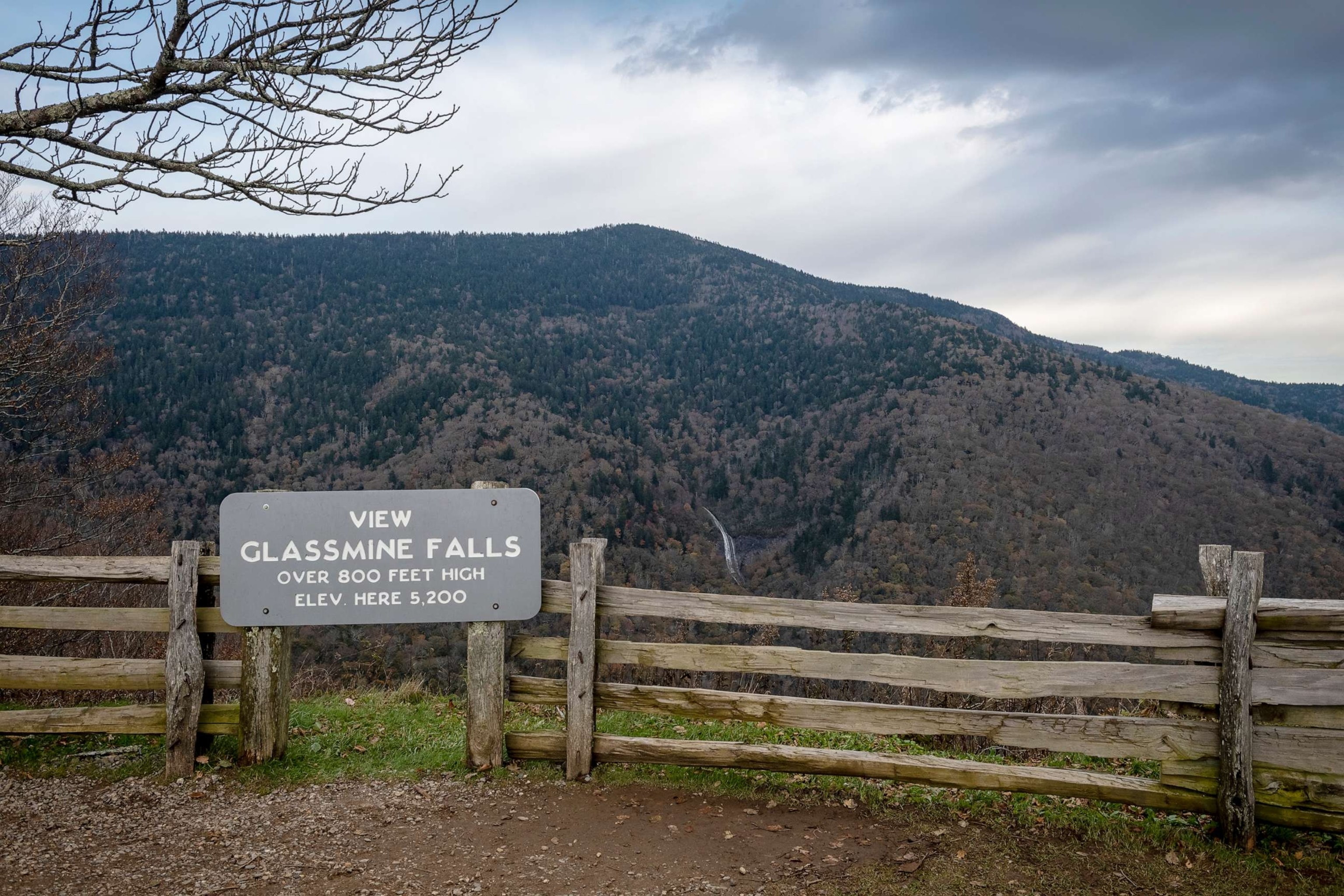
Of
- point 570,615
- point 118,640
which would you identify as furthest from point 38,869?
point 118,640

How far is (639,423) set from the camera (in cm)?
8156

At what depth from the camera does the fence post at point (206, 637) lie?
554cm

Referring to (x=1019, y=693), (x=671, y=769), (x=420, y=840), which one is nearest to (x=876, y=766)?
(x=1019, y=693)

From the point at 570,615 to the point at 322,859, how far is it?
2.00m

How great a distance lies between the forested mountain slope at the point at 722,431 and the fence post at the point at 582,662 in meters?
36.2

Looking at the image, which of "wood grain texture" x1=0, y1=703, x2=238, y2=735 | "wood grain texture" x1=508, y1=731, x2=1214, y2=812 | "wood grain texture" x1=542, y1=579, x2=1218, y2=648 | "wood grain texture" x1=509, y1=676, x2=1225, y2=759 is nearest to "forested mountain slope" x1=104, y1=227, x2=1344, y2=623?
"wood grain texture" x1=0, y1=703, x2=238, y2=735

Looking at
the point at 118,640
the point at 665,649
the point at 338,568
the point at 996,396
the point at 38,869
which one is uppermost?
the point at 996,396

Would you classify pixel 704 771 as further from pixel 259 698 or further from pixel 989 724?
pixel 259 698

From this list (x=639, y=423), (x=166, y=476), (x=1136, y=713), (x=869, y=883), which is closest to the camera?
(x=869, y=883)

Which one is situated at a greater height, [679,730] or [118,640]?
[679,730]

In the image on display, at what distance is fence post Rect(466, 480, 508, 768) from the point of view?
18.1 ft

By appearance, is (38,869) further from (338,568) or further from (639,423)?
(639,423)

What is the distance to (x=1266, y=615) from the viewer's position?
4613 mm

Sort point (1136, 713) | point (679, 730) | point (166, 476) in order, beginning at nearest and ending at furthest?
point (679, 730), point (1136, 713), point (166, 476)
